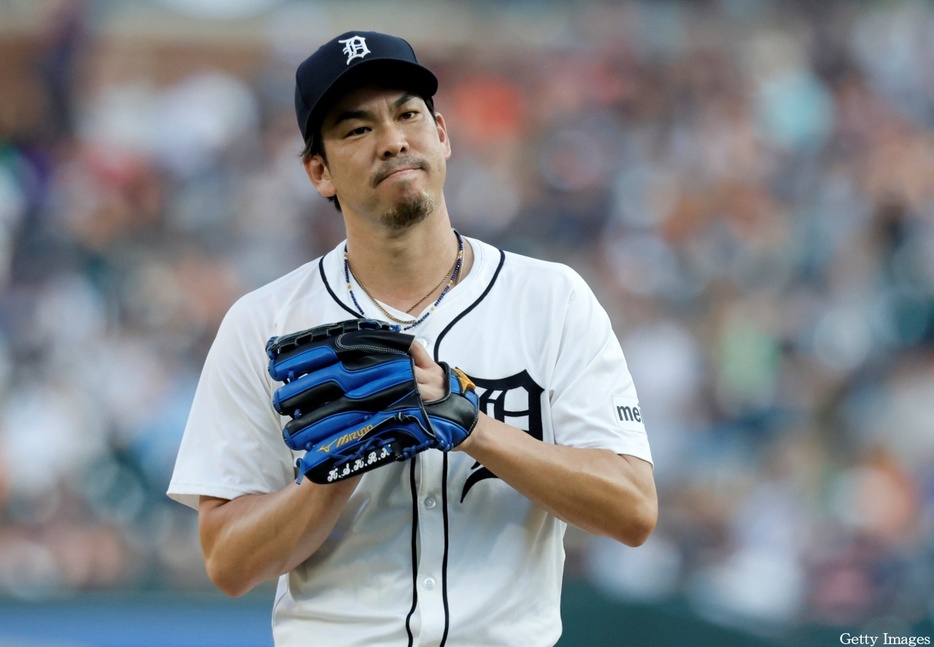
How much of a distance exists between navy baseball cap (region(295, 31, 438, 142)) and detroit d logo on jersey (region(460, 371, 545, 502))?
536mm

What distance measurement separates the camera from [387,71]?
1957 millimetres

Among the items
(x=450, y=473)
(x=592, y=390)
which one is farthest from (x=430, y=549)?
(x=592, y=390)

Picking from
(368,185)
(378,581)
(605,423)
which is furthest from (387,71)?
(378,581)

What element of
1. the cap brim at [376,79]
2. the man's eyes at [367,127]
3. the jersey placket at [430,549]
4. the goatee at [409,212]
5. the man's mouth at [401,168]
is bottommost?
the jersey placket at [430,549]

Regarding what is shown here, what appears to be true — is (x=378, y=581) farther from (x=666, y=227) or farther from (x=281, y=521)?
(x=666, y=227)

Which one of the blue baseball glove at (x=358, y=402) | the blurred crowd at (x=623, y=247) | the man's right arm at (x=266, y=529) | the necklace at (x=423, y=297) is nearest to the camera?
the blue baseball glove at (x=358, y=402)

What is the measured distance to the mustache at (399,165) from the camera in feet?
6.34

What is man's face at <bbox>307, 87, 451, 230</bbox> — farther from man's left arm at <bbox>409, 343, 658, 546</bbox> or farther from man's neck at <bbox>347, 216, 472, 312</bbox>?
man's left arm at <bbox>409, 343, 658, 546</bbox>

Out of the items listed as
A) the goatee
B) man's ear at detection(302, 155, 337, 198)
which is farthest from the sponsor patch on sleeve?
man's ear at detection(302, 155, 337, 198)

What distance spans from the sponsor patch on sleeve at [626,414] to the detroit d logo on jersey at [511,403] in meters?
0.13

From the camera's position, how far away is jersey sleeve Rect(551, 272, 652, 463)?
1.86 meters

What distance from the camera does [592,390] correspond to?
1.88 metres

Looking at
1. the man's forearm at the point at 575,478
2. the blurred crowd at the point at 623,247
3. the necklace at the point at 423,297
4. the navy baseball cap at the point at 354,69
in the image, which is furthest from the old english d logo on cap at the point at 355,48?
the blurred crowd at the point at 623,247

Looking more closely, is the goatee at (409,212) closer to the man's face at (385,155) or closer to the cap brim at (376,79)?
the man's face at (385,155)
